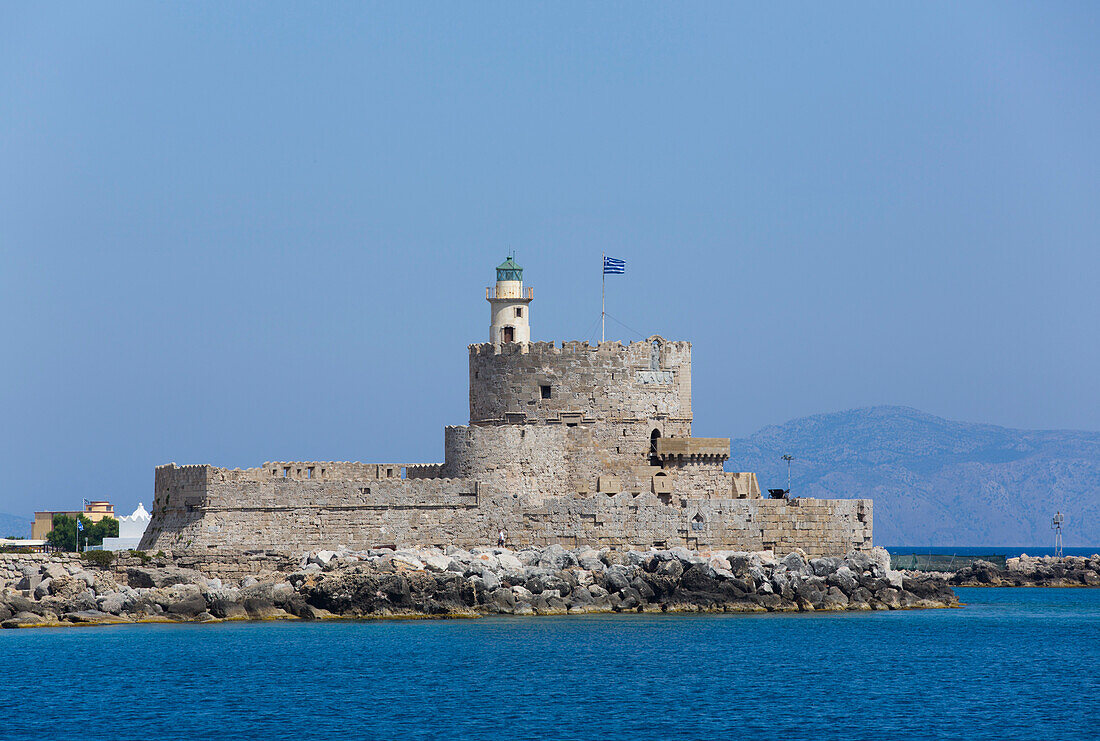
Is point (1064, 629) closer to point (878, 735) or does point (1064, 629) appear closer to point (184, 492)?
point (878, 735)

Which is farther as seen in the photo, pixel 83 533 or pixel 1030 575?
pixel 83 533

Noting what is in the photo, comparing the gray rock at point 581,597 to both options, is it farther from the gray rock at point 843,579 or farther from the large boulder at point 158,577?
the large boulder at point 158,577

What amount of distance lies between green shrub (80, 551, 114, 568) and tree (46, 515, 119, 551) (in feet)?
105

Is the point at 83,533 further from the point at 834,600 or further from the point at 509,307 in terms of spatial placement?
the point at 834,600

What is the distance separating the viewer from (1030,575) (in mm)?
71625

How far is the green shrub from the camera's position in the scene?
42562 millimetres

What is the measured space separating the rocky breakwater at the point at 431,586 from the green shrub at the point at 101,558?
0.10m

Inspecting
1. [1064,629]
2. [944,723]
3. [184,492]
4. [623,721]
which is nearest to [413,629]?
[184,492]

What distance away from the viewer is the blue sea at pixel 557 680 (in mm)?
28641

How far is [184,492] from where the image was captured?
44.9 meters

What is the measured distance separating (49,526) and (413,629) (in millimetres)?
56956

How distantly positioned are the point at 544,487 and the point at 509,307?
18.2 feet

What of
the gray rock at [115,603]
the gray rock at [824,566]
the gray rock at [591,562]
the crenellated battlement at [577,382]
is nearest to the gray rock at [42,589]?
the gray rock at [115,603]

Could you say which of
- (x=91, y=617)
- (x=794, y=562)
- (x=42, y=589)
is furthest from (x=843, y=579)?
(x=42, y=589)
